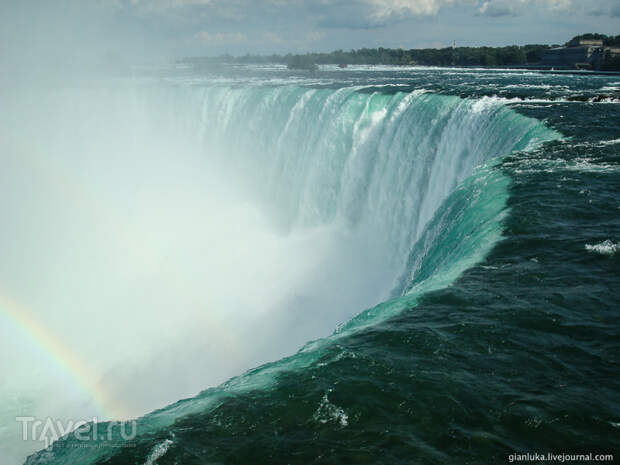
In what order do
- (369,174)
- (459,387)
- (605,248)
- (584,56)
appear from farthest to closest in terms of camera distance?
1. (584,56)
2. (369,174)
3. (605,248)
4. (459,387)

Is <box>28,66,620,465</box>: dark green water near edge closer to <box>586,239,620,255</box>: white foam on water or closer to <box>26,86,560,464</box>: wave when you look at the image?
<box>586,239,620,255</box>: white foam on water

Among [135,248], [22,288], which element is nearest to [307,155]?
[135,248]

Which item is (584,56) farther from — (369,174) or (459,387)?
(459,387)

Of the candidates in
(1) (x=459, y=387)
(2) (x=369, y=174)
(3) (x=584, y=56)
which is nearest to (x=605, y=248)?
(1) (x=459, y=387)

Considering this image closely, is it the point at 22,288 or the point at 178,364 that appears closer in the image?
the point at 178,364

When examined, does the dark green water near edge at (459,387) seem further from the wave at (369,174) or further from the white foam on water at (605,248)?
the wave at (369,174)

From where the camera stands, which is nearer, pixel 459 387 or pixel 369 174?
pixel 459 387

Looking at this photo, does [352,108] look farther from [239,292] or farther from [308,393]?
[308,393]

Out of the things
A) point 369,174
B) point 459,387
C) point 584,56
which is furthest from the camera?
point 584,56
